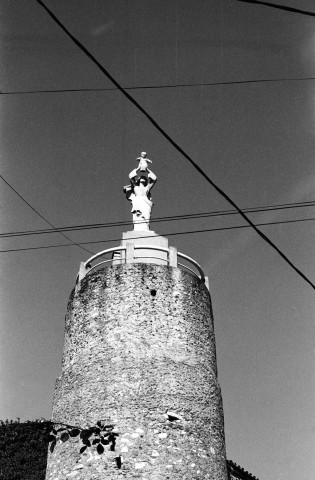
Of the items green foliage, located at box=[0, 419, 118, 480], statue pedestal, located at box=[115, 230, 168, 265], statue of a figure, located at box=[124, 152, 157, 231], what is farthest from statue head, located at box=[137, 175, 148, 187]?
green foliage, located at box=[0, 419, 118, 480]

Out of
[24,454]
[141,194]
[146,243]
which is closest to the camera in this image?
[146,243]

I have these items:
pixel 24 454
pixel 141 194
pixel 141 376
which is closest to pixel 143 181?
pixel 141 194

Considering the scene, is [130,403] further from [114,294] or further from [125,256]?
[125,256]

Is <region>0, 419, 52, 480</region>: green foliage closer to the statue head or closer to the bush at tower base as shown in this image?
the bush at tower base

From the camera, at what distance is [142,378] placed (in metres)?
12.6

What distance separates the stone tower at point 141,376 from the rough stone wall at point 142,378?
0.8 inches

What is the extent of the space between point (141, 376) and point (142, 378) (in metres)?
0.05

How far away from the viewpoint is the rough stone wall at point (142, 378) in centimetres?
1187

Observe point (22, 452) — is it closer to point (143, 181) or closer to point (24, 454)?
point (24, 454)

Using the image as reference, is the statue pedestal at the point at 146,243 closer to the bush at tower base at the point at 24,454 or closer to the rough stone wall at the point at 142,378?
the rough stone wall at the point at 142,378

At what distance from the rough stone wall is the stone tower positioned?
20mm

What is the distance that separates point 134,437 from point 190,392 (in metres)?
1.61

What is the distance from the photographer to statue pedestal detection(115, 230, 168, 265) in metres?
15.0

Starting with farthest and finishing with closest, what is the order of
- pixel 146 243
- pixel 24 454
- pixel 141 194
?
pixel 24 454 < pixel 141 194 < pixel 146 243
